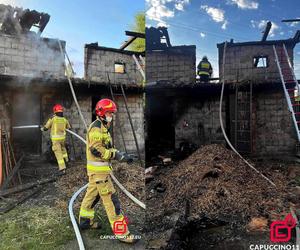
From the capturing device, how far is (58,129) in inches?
151

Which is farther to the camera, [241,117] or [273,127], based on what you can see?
[241,117]

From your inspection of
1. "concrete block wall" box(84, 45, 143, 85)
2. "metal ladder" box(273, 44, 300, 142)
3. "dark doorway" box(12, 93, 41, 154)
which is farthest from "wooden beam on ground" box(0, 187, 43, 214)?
"metal ladder" box(273, 44, 300, 142)

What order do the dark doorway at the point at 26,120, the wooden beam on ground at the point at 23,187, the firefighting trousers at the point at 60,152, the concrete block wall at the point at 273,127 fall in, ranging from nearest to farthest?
the concrete block wall at the point at 273,127
the wooden beam on ground at the point at 23,187
the firefighting trousers at the point at 60,152
the dark doorway at the point at 26,120

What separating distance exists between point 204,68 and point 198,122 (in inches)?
25.7

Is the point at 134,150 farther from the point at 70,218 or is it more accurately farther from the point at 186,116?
the point at 70,218

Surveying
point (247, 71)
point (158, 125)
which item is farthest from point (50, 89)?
point (247, 71)

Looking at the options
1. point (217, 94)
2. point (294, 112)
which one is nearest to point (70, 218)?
point (217, 94)

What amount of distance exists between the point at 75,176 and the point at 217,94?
1975 mm

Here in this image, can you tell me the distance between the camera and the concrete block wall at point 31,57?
11.3 feet

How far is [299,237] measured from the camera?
212 centimetres

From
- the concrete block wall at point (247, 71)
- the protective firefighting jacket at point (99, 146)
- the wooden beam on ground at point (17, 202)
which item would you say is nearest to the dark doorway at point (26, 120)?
the wooden beam on ground at point (17, 202)

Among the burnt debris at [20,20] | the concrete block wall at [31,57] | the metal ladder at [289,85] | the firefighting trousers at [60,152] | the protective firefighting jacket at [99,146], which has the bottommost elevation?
the firefighting trousers at [60,152]

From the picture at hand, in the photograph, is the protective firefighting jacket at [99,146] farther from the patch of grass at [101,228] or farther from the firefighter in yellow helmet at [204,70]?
the firefighter in yellow helmet at [204,70]

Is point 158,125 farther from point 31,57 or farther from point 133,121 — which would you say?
point 31,57
